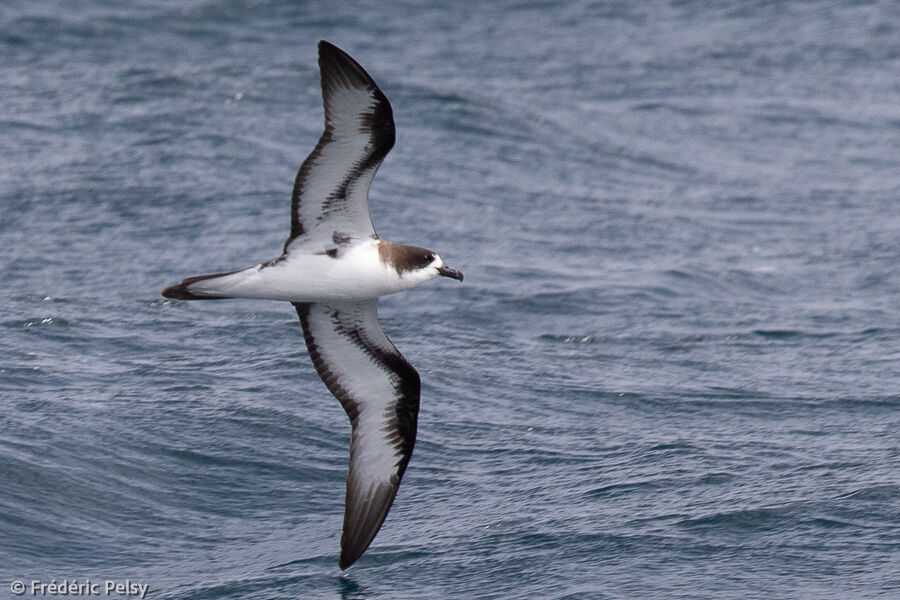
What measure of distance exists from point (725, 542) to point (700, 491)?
3.46 ft

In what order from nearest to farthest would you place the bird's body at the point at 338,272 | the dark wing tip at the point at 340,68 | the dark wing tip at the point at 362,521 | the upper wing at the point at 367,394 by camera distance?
the dark wing tip at the point at 340,68, the bird's body at the point at 338,272, the dark wing tip at the point at 362,521, the upper wing at the point at 367,394

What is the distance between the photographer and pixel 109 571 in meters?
11.5

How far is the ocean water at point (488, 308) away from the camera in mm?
11875

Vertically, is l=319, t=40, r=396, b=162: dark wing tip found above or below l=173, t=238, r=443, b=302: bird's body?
above

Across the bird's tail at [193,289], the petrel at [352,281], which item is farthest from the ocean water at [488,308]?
the bird's tail at [193,289]

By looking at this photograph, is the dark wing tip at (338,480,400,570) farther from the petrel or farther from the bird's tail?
the bird's tail

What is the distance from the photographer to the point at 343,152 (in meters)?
10.2

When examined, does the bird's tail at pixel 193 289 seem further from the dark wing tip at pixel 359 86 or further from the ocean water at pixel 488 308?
the ocean water at pixel 488 308

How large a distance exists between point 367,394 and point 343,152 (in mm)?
2454

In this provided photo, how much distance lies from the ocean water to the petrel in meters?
0.73

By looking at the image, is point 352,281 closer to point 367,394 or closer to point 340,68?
point 367,394

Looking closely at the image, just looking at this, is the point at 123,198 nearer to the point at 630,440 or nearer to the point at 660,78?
the point at 630,440

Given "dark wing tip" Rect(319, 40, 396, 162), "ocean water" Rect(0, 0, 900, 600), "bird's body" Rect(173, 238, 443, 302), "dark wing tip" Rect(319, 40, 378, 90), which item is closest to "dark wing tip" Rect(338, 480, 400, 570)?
"ocean water" Rect(0, 0, 900, 600)

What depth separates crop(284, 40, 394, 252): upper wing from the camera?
32.4ft
